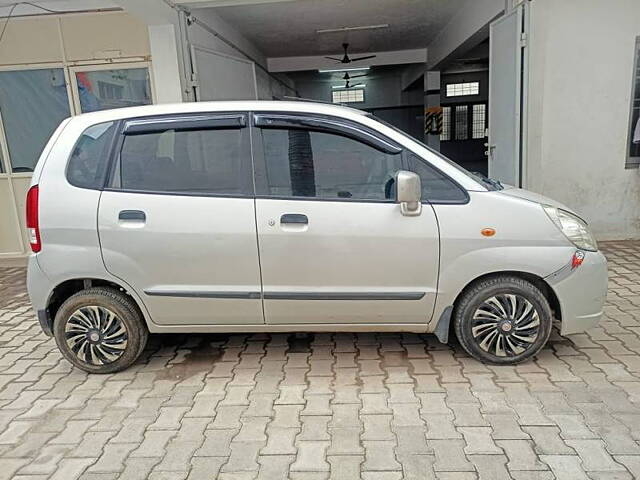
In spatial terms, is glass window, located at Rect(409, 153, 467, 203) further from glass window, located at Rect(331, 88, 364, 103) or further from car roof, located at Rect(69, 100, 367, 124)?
glass window, located at Rect(331, 88, 364, 103)

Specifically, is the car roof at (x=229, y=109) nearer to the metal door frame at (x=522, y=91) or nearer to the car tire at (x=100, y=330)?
the car tire at (x=100, y=330)

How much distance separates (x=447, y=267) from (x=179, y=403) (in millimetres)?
1878

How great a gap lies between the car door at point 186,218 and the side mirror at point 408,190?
3.04ft

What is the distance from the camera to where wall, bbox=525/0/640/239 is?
5.66 metres

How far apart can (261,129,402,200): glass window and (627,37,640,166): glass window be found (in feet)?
14.9

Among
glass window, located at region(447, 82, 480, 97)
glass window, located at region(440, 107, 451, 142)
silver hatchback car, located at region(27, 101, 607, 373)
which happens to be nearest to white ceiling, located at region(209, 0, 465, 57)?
silver hatchback car, located at region(27, 101, 607, 373)

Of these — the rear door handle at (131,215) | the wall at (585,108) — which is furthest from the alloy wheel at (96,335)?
the wall at (585,108)

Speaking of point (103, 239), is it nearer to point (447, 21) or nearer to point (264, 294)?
point (264, 294)

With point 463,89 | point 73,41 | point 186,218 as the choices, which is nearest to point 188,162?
point 186,218

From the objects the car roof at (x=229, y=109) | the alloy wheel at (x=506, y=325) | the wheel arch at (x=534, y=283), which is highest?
the car roof at (x=229, y=109)

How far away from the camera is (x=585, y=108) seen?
19.2ft

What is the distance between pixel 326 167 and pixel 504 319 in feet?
4.97

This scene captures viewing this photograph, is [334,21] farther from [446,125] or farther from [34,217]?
[446,125]

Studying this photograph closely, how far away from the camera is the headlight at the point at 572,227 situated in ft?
9.68
